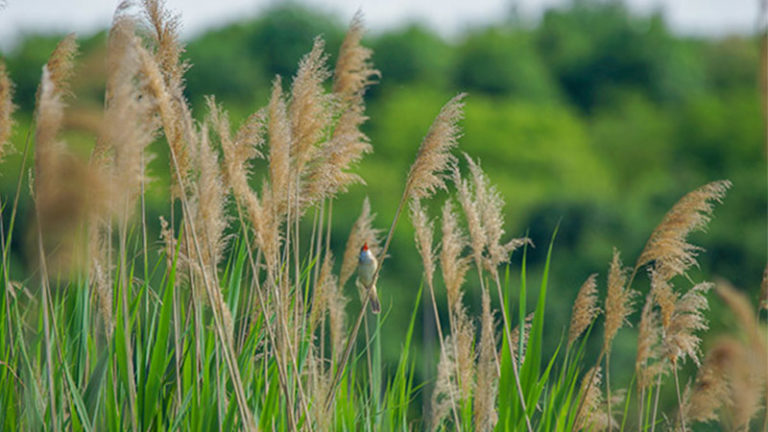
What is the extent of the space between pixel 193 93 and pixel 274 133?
3879 centimetres

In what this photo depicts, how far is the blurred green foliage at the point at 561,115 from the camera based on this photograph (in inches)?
982

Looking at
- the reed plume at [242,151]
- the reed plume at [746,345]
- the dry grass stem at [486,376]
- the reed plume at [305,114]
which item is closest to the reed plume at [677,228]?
the reed plume at [746,345]

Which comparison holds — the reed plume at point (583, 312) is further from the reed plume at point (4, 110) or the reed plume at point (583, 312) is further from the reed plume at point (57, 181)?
the reed plume at point (4, 110)

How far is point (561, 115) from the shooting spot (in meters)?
45.4

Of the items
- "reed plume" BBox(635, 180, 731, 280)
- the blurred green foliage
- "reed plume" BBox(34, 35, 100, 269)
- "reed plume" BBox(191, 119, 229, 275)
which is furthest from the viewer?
the blurred green foliage

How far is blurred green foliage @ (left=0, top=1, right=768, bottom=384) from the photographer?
2494 cm

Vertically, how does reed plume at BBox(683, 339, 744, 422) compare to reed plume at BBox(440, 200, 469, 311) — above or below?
below

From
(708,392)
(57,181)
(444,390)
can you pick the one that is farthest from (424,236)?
(57,181)

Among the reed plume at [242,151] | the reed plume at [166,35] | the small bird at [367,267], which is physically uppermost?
the reed plume at [166,35]

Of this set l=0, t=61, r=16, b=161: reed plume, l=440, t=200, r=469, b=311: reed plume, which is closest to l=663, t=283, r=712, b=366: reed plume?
l=440, t=200, r=469, b=311: reed plume

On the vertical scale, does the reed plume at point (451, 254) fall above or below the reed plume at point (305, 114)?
below

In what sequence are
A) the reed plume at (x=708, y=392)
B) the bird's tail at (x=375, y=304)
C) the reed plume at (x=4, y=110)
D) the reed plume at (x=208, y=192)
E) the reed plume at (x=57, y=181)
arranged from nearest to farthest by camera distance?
the reed plume at (x=57, y=181)
the reed plume at (x=208, y=192)
the reed plume at (x=4, y=110)
the reed plume at (x=708, y=392)
the bird's tail at (x=375, y=304)

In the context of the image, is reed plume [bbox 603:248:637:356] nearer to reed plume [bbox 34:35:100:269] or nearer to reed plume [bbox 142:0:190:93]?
reed plume [bbox 142:0:190:93]

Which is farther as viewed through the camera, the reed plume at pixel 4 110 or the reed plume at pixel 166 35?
the reed plume at pixel 4 110
